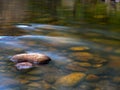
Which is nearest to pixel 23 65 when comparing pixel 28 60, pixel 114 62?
pixel 28 60

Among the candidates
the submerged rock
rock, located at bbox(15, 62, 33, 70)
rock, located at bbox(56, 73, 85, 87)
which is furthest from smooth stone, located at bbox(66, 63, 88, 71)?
rock, located at bbox(15, 62, 33, 70)

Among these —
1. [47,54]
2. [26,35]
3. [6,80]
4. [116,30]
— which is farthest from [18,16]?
[6,80]

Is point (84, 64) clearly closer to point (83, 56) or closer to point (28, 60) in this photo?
point (83, 56)

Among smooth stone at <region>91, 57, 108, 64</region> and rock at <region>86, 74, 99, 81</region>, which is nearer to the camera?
rock at <region>86, 74, 99, 81</region>

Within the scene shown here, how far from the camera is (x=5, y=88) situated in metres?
2.18

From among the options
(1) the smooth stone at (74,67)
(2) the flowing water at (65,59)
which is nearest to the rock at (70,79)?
(2) the flowing water at (65,59)

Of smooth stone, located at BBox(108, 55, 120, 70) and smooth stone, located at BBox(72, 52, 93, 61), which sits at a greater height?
smooth stone, located at BBox(72, 52, 93, 61)

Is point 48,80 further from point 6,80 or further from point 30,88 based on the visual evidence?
point 6,80

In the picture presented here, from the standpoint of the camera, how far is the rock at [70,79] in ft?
7.40

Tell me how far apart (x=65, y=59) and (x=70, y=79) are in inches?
18.9

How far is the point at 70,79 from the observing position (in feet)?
7.67

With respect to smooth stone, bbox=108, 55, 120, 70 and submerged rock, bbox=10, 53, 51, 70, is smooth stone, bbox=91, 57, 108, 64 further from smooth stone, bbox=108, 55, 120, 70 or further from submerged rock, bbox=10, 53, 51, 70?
submerged rock, bbox=10, 53, 51, 70

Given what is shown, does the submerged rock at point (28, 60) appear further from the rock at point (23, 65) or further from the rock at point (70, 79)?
the rock at point (70, 79)

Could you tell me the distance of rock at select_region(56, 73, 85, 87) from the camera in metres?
2.26
